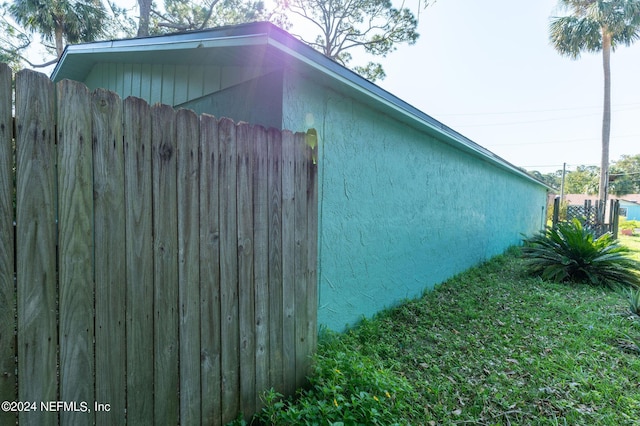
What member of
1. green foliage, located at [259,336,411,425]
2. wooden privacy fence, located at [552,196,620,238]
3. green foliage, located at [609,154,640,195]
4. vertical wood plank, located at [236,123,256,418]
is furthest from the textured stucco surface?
green foliage, located at [609,154,640,195]

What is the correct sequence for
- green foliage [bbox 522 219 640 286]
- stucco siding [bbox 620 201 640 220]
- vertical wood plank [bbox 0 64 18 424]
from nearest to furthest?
vertical wood plank [bbox 0 64 18 424]
green foliage [bbox 522 219 640 286]
stucco siding [bbox 620 201 640 220]

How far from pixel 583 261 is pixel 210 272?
7351 millimetres

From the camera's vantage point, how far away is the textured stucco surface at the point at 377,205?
3.16 m

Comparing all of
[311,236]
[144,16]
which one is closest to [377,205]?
[311,236]

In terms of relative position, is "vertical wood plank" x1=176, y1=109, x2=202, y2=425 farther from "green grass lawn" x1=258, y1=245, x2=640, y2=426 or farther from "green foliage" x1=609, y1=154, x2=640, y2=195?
"green foliage" x1=609, y1=154, x2=640, y2=195

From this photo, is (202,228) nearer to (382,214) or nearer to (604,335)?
(382,214)

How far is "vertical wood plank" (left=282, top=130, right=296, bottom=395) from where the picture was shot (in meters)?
2.22

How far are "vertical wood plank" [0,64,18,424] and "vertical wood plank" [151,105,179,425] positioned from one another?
505 mm

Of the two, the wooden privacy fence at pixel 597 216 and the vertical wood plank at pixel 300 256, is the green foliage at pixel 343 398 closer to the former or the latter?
the vertical wood plank at pixel 300 256

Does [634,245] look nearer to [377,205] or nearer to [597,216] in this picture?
[597,216]

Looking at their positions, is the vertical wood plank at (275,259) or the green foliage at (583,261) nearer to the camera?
the vertical wood plank at (275,259)

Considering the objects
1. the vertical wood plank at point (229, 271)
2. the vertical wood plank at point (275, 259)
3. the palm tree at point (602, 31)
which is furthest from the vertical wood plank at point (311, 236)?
the palm tree at point (602, 31)

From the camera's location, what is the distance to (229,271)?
1.90 meters

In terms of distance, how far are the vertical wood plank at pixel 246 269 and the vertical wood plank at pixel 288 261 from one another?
0.26m
